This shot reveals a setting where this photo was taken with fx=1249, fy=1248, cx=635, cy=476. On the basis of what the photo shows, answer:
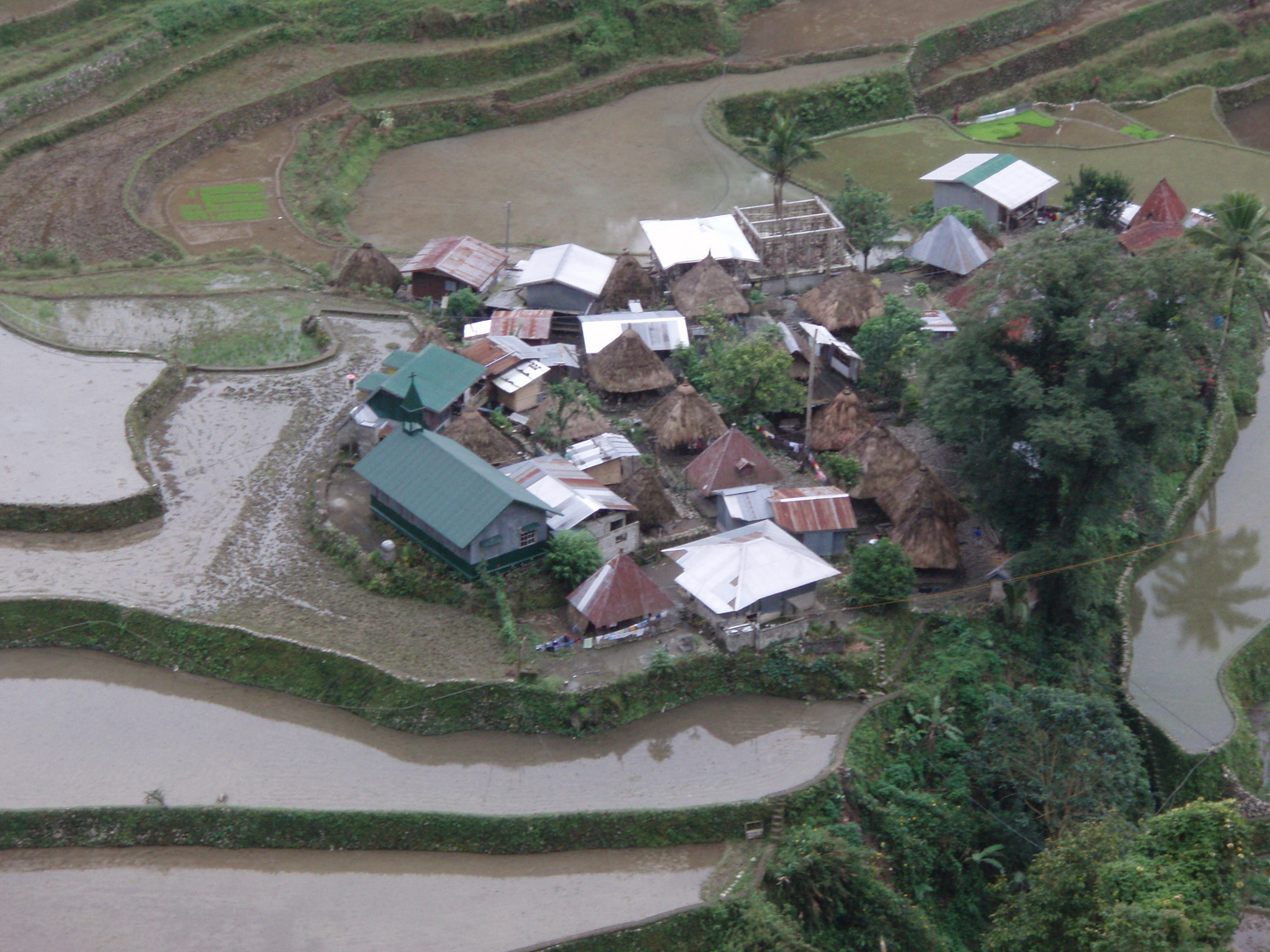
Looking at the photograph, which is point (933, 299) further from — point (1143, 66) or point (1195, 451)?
point (1143, 66)

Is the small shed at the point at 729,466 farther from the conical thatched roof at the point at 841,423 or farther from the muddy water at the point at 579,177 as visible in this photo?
the muddy water at the point at 579,177

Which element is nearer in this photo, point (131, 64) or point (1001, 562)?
point (1001, 562)

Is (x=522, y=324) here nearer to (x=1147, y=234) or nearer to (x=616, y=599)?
(x=616, y=599)

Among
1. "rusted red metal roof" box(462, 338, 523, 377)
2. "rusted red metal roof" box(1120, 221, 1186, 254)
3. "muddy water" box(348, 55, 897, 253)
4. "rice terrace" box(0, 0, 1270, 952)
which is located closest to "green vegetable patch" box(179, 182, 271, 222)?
"rice terrace" box(0, 0, 1270, 952)

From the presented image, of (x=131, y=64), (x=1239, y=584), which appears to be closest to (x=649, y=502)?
(x=1239, y=584)

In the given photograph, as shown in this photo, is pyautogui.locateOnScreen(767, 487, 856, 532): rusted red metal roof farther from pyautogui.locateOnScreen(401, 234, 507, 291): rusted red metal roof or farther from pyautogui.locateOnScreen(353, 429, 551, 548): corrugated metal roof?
pyautogui.locateOnScreen(401, 234, 507, 291): rusted red metal roof

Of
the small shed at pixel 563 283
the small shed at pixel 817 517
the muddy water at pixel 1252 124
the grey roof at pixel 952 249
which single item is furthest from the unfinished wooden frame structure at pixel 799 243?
the muddy water at pixel 1252 124
